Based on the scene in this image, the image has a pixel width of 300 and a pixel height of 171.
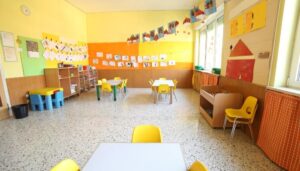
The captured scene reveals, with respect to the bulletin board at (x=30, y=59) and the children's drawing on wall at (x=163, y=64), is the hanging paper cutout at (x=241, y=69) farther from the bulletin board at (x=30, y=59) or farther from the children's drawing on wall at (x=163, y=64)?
the bulletin board at (x=30, y=59)

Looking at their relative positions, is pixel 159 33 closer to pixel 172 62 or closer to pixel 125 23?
pixel 172 62

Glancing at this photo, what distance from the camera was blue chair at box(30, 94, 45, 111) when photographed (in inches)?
179

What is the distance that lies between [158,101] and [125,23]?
503 centimetres

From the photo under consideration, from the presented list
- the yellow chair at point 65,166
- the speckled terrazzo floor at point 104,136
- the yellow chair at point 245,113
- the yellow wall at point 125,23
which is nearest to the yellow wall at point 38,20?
the yellow wall at point 125,23

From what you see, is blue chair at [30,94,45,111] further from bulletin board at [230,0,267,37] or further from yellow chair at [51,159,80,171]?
bulletin board at [230,0,267,37]

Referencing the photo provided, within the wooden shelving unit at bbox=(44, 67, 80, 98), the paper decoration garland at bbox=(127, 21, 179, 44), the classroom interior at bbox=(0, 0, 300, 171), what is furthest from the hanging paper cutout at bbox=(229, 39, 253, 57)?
the wooden shelving unit at bbox=(44, 67, 80, 98)

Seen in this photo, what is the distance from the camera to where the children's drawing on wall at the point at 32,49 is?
183 inches

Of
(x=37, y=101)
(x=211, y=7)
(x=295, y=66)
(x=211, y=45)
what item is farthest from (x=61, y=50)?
(x=295, y=66)

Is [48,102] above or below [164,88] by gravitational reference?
below

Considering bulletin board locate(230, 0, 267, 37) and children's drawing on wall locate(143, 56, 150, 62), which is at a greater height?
bulletin board locate(230, 0, 267, 37)

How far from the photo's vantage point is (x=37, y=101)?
456 centimetres

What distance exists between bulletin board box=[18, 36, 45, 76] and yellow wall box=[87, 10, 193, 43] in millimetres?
3600

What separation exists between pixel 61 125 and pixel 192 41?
7.13m

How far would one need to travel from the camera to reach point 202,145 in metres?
2.66
